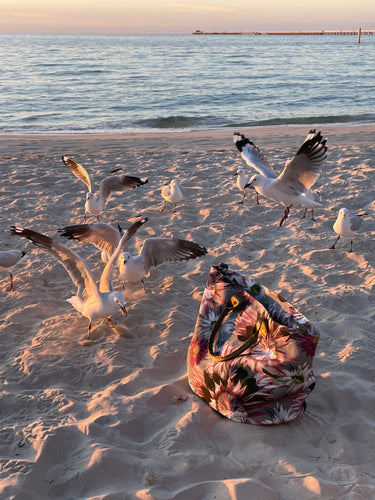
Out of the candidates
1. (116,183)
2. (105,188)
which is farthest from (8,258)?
(116,183)

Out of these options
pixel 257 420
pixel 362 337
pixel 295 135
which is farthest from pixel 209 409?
pixel 295 135

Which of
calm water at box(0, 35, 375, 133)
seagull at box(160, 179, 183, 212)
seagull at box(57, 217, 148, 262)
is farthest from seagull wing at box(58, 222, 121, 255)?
calm water at box(0, 35, 375, 133)

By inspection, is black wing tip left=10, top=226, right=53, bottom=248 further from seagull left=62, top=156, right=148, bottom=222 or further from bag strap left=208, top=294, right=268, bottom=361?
seagull left=62, top=156, right=148, bottom=222

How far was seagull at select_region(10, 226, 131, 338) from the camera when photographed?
396cm

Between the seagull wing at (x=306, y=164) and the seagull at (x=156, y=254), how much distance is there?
1834 millimetres

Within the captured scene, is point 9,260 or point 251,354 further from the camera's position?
point 9,260

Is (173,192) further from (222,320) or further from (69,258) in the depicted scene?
(222,320)

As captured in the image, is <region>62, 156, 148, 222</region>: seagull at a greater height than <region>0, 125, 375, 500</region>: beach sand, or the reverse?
<region>62, 156, 148, 222</region>: seagull

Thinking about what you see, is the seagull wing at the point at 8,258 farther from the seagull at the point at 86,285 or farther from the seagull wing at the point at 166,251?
the seagull wing at the point at 166,251

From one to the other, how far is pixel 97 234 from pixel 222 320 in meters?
2.36

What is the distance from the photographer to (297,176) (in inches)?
239

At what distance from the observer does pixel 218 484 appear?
97.2 inches

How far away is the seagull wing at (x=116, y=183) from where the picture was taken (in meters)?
6.58

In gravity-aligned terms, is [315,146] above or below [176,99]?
above
